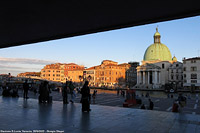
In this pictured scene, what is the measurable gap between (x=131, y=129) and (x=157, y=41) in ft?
308

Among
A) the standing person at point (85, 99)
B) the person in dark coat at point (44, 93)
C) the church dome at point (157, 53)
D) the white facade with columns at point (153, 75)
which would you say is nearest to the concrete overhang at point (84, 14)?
the standing person at point (85, 99)

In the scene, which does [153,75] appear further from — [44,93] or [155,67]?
[44,93]

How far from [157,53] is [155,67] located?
9.18 meters

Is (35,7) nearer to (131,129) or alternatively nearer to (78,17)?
(78,17)

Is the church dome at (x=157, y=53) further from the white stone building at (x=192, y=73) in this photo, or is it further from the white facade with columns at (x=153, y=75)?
the white stone building at (x=192, y=73)

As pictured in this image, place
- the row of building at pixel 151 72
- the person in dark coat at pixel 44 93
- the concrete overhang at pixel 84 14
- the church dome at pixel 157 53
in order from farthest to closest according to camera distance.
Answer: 1. the church dome at pixel 157 53
2. the row of building at pixel 151 72
3. the person in dark coat at pixel 44 93
4. the concrete overhang at pixel 84 14

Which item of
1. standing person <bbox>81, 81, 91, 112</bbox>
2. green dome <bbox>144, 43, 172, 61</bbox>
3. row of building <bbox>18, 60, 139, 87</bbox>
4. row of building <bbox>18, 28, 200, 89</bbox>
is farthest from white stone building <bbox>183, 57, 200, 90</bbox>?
standing person <bbox>81, 81, 91, 112</bbox>

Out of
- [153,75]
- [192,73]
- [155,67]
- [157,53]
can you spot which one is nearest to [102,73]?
[153,75]

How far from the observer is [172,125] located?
23.0 feet

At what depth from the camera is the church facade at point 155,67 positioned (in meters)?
82.5

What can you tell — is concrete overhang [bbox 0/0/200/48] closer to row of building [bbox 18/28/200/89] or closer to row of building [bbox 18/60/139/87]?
row of building [bbox 18/28/200/89]

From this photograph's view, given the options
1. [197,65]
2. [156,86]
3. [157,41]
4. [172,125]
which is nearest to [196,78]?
[197,65]

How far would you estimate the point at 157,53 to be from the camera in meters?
88.8

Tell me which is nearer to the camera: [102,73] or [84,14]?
[84,14]
